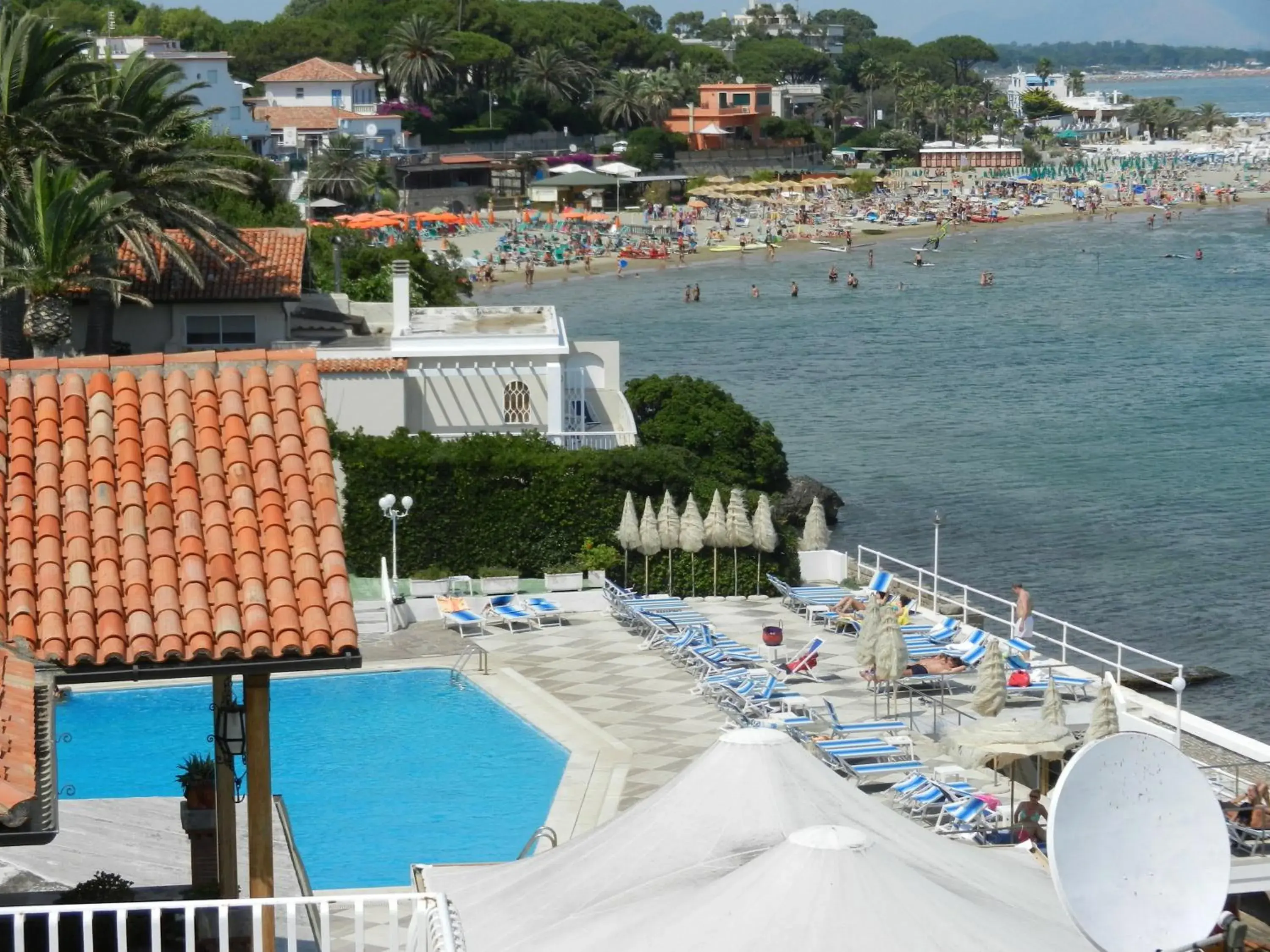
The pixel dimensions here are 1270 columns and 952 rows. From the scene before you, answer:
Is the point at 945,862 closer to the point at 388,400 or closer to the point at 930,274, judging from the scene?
the point at 388,400

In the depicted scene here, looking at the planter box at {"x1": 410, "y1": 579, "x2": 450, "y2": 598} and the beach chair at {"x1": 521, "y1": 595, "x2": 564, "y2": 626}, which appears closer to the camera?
the beach chair at {"x1": 521, "y1": 595, "x2": 564, "y2": 626}

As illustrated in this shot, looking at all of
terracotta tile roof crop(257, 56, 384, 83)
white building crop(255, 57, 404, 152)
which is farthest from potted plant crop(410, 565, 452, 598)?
terracotta tile roof crop(257, 56, 384, 83)

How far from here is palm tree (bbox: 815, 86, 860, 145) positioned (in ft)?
549

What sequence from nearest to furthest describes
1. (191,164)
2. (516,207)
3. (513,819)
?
(513,819)
(191,164)
(516,207)

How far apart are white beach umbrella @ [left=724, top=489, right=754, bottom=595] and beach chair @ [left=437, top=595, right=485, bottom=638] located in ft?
13.0

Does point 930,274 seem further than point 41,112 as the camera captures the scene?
Yes

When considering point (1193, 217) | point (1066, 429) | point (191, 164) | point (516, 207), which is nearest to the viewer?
point (191, 164)

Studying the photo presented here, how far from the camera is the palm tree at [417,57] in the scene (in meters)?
128

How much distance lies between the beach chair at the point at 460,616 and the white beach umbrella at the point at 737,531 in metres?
3.96

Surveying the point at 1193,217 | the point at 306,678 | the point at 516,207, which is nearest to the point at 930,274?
the point at 516,207

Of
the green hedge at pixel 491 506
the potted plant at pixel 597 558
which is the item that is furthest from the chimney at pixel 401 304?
the potted plant at pixel 597 558

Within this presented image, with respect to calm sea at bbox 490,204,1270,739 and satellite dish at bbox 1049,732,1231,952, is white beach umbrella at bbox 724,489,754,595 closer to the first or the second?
calm sea at bbox 490,204,1270,739

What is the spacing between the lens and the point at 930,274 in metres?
99.1

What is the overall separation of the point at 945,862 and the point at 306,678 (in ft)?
48.1
